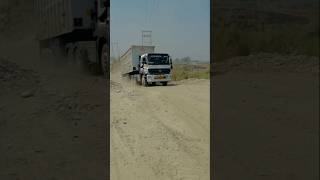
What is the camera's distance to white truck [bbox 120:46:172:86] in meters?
16.8

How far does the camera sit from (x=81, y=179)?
4.73 metres

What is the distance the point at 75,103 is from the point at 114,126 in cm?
82

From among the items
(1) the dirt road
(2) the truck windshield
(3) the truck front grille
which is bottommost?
(1) the dirt road

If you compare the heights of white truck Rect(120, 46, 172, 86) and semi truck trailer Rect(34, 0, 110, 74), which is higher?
semi truck trailer Rect(34, 0, 110, 74)

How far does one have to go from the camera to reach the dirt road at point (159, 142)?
4.93 metres

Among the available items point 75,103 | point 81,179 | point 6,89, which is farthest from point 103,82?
point 81,179

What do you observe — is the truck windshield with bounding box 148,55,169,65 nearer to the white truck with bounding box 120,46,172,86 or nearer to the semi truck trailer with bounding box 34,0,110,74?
the white truck with bounding box 120,46,172,86

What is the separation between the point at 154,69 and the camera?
667 inches

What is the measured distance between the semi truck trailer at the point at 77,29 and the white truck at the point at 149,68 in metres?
6.01

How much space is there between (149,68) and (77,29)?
7370 mm

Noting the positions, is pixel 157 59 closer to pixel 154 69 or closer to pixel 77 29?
pixel 154 69

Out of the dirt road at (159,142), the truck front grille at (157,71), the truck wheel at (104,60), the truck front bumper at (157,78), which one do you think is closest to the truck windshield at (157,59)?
the truck front grille at (157,71)

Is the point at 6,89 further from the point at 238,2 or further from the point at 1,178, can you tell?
the point at 238,2

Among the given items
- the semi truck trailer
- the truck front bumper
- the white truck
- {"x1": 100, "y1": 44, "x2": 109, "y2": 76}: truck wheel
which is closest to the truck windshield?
the white truck
